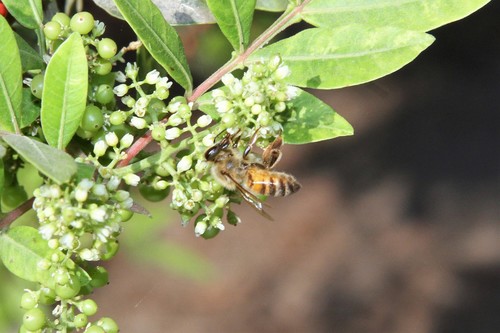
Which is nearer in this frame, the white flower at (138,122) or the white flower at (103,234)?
the white flower at (103,234)

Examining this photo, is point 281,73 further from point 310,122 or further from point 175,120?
point 175,120

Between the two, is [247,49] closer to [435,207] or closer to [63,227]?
[63,227]

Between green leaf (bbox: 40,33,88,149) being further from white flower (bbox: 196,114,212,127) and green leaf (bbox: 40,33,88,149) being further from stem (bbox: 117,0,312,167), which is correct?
white flower (bbox: 196,114,212,127)

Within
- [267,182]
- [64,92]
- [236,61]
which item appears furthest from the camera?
[267,182]

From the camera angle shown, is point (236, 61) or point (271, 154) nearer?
point (236, 61)

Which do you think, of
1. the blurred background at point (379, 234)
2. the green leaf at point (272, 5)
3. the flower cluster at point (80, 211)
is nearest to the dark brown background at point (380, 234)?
the blurred background at point (379, 234)

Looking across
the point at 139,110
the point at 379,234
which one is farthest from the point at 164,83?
the point at 379,234

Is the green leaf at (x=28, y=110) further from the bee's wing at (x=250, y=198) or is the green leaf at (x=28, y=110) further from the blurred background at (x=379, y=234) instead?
the blurred background at (x=379, y=234)
